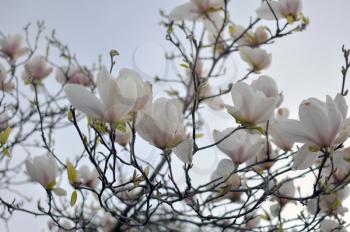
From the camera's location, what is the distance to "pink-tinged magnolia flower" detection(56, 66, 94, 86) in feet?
7.85

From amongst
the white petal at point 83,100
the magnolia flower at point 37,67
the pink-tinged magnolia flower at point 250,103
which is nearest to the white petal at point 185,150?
the pink-tinged magnolia flower at point 250,103

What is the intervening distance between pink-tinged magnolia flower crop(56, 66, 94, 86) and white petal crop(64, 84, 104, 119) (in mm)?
1575

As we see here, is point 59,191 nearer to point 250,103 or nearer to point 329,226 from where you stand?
point 250,103

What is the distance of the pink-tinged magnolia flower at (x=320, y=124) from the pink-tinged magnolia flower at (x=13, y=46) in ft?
6.45

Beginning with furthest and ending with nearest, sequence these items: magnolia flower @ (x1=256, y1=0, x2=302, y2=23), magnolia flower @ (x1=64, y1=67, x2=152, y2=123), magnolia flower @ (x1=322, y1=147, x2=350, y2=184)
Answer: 1. magnolia flower @ (x1=256, y1=0, x2=302, y2=23)
2. magnolia flower @ (x1=322, y1=147, x2=350, y2=184)
3. magnolia flower @ (x1=64, y1=67, x2=152, y2=123)

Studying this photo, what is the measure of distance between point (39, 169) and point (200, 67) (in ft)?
4.33

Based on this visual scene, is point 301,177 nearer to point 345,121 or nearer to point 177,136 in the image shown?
point 345,121

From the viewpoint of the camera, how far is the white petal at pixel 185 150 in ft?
3.34

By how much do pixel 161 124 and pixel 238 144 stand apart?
1.18 ft

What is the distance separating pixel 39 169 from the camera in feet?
4.04

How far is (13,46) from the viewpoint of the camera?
7.80 feet

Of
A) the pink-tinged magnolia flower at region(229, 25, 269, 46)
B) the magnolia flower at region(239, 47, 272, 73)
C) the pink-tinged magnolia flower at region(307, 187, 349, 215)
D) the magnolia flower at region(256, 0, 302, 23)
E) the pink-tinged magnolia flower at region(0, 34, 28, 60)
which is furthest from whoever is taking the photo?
the pink-tinged magnolia flower at region(0, 34, 28, 60)

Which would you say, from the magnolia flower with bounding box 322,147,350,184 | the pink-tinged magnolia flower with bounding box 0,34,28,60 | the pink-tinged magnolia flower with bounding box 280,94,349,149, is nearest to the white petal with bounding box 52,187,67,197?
the pink-tinged magnolia flower with bounding box 280,94,349,149

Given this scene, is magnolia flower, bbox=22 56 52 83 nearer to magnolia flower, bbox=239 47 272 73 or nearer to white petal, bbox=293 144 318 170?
magnolia flower, bbox=239 47 272 73
